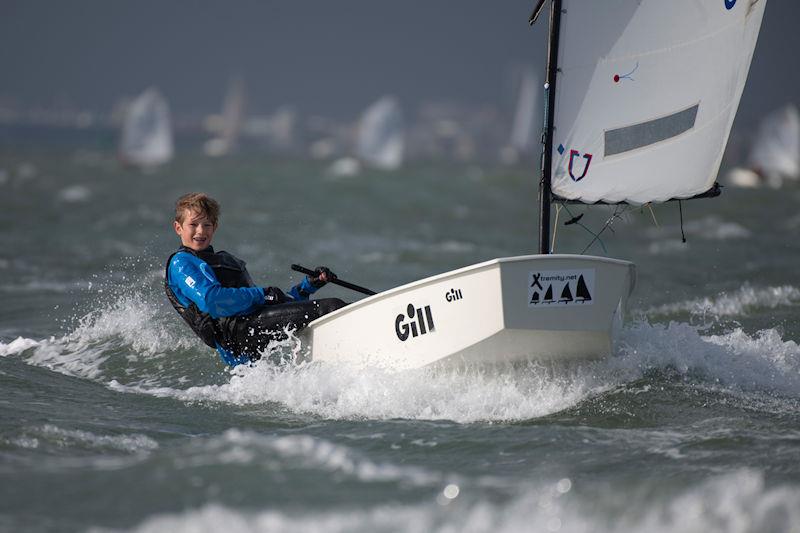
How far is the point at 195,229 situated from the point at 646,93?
2.66 m

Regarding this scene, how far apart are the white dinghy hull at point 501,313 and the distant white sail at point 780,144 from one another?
40.4m

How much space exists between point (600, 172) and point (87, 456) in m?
3.11

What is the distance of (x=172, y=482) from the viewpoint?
373cm

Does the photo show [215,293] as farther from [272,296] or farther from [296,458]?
[296,458]

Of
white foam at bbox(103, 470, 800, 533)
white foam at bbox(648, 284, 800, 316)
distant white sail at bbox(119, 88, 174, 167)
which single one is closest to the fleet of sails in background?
distant white sail at bbox(119, 88, 174, 167)

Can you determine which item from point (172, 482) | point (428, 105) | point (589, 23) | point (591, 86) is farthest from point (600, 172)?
point (428, 105)

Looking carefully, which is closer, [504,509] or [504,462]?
[504,509]

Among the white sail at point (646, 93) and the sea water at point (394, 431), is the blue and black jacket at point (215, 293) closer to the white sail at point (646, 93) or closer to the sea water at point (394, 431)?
the sea water at point (394, 431)

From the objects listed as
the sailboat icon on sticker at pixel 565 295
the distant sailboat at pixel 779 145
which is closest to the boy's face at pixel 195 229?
the sailboat icon on sticker at pixel 565 295

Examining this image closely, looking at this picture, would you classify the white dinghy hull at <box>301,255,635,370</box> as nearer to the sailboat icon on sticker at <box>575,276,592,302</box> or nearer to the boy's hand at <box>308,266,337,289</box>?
the sailboat icon on sticker at <box>575,276,592,302</box>

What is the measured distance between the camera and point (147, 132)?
43.4m

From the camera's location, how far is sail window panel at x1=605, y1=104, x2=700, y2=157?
219 inches

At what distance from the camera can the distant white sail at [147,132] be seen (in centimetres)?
4209

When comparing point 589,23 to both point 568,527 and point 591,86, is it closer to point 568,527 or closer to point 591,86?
point 591,86
